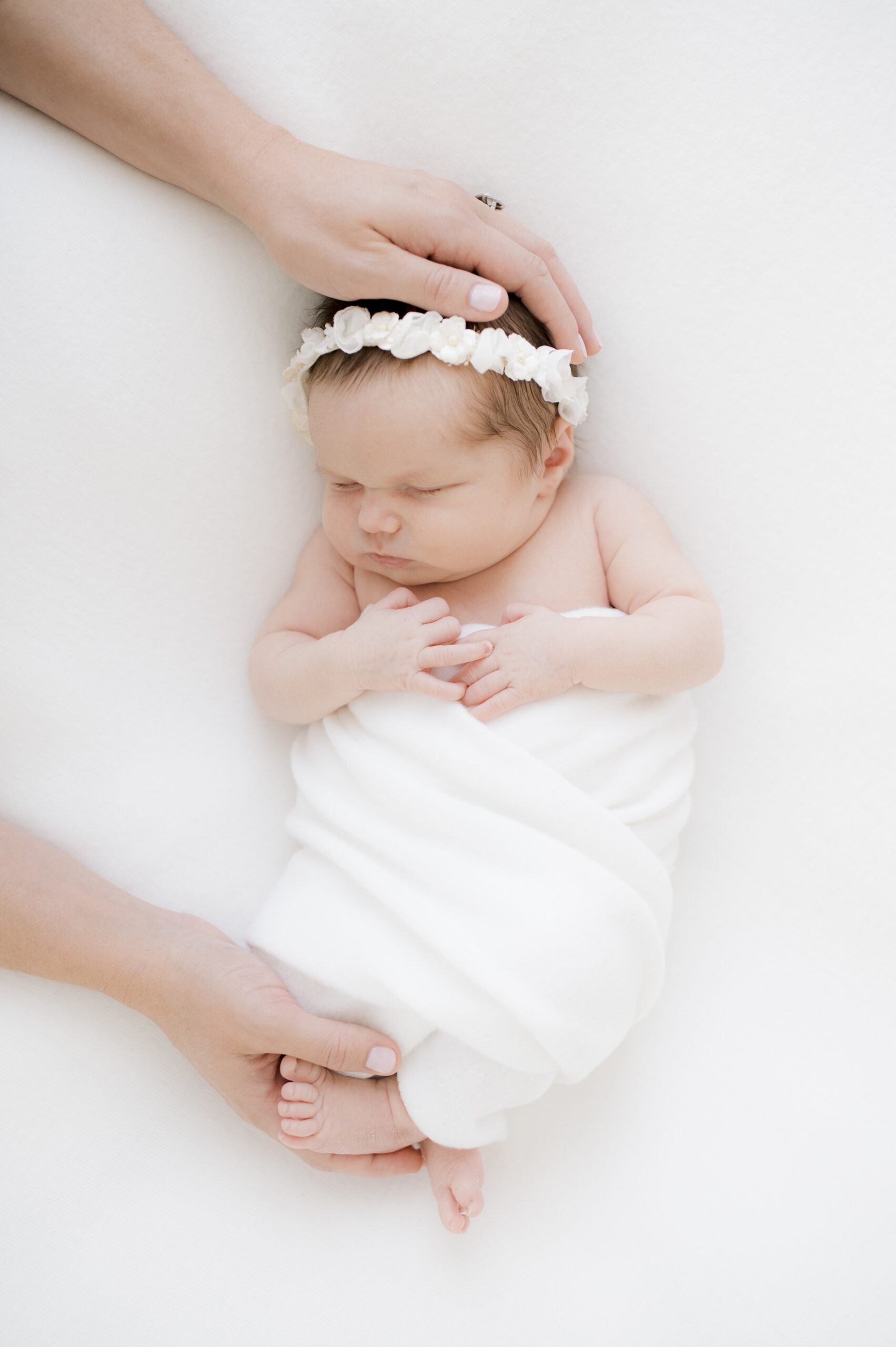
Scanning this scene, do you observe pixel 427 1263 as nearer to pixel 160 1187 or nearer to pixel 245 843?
pixel 160 1187

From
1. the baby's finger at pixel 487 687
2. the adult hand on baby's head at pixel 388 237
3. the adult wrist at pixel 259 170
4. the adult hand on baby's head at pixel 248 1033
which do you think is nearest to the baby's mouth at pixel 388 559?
the baby's finger at pixel 487 687

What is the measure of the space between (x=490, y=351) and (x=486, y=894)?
0.72 metres

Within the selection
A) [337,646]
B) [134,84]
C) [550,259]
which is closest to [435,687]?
[337,646]

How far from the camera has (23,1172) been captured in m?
1.25

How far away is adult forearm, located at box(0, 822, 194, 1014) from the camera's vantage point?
48.8 inches

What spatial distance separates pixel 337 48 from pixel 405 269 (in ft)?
1.52

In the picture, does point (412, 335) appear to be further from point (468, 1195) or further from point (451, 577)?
point (468, 1195)

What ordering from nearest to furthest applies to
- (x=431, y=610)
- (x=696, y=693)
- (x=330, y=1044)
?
(x=330, y=1044) → (x=431, y=610) → (x=696, y=693)

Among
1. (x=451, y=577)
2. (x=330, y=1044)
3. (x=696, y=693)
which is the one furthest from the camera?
(x=696, y=693)

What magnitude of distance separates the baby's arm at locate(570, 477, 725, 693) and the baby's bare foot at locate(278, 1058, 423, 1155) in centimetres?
64

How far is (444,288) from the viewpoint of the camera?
1.21 metres

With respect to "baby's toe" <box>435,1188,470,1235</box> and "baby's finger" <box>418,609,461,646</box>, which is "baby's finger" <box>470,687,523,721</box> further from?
"baby's toe" <box>435,1188,470,1235</box>

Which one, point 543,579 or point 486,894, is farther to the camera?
point 543,579

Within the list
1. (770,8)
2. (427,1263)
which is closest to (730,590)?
(770,8)
